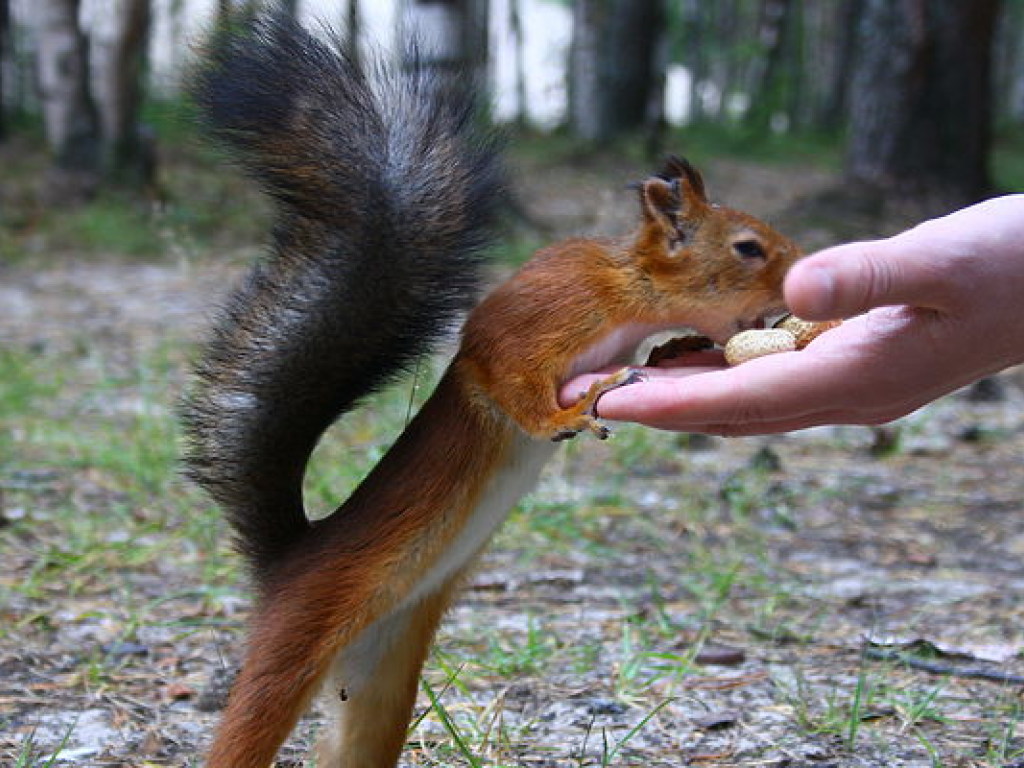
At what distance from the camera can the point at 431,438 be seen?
1.47 m

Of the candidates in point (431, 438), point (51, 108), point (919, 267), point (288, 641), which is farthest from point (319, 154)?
point (51, 108)

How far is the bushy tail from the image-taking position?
139cm

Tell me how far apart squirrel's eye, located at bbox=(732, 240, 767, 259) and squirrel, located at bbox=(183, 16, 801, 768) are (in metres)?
0.18

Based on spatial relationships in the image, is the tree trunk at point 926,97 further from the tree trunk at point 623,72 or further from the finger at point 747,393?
the tree trunk at point 623,72

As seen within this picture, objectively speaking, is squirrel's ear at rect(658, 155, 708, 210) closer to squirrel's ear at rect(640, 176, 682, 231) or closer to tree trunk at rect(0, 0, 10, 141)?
squirrel's ear at rect(640, 176, 682, 231)

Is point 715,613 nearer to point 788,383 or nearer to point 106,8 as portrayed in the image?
point 788,383

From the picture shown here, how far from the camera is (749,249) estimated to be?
1.60 m

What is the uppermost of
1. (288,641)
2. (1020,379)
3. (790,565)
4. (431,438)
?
(431,438)

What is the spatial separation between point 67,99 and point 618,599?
5101mm

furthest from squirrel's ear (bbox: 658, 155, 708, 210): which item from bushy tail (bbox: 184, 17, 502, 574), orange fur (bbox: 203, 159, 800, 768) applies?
bushy tail (bbox: 184, 17, 502, 574)

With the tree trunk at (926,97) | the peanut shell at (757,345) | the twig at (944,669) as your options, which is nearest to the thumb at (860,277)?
the peanut shell at (757,345)

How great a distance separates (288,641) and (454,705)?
0.42 meters

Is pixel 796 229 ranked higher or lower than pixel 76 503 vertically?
lower

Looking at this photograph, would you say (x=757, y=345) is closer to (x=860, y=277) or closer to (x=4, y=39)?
(x=860, y=277)
